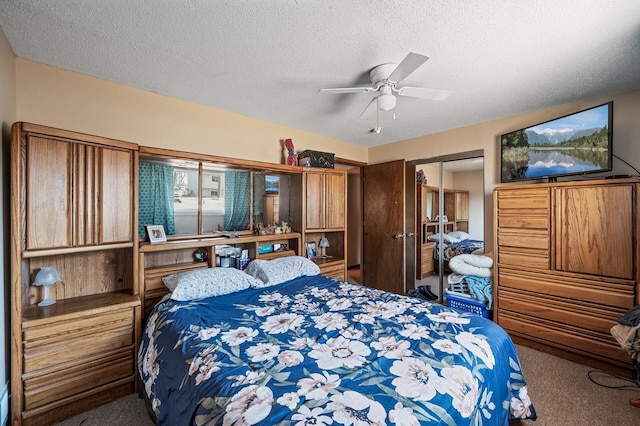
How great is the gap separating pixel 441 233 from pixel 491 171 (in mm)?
1046

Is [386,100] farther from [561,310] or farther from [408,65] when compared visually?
[561,310]

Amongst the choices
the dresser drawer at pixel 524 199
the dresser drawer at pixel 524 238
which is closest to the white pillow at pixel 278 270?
the dresser drawer at pixel 524 238

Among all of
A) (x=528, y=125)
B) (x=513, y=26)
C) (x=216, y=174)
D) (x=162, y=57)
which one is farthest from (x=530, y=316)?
(x=162, y=57)

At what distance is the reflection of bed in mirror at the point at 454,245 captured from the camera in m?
3.51

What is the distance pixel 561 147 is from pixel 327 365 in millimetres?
3095

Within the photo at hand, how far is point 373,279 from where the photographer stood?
174 inches

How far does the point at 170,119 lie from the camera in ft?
8.64

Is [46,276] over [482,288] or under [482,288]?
over

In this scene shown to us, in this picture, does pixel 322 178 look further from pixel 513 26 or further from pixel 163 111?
pixel 513 26

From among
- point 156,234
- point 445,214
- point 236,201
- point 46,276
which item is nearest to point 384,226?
point 445,214

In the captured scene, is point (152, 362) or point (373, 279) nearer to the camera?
point (152, 362)

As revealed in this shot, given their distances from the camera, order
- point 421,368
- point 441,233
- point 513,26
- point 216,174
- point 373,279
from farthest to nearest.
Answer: point 373,279 → point 441,233 → point 216,174 → point 513,26 → point 421,368

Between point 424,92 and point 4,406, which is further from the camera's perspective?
point 424,92

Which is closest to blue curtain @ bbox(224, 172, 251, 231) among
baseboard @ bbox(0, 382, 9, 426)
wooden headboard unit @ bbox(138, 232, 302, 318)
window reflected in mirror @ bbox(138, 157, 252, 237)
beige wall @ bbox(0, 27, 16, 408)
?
window reflected in mirror @ bbox(138, 157, 252, 237)
